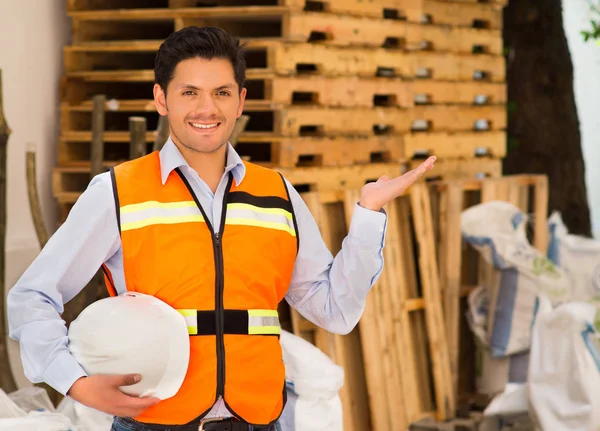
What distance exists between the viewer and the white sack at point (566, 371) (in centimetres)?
538

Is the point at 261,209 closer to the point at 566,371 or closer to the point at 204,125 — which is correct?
the point at 204,125

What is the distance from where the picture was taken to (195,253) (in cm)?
250

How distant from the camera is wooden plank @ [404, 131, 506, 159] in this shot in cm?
659

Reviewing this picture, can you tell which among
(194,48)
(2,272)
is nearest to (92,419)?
(2,272)

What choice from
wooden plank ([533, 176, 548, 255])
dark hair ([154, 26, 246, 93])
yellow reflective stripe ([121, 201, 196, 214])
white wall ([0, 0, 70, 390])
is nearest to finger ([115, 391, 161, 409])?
yellow reflective stripe ([121, 201, 196, 214])

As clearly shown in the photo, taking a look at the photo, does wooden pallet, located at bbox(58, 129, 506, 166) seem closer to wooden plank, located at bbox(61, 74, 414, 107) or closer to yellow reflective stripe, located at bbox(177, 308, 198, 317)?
wooden plank, located at bbox(61, 74, 414, 107)

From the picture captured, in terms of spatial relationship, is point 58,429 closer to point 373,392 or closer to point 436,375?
point 373,392

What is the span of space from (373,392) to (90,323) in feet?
11.0

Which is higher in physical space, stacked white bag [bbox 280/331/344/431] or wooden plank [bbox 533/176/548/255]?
wooden plank [bbox 533/176/548/255]

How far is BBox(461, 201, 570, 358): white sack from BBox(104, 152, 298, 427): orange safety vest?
12.9 ft

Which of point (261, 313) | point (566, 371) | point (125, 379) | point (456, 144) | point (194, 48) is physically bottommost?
point (566, 371)

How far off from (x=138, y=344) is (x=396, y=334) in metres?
3.66

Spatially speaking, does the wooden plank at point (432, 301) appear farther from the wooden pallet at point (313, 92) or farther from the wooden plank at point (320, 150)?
the wooden pallet at point (313, 92)

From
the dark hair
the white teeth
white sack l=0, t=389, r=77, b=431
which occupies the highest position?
the dark hair
